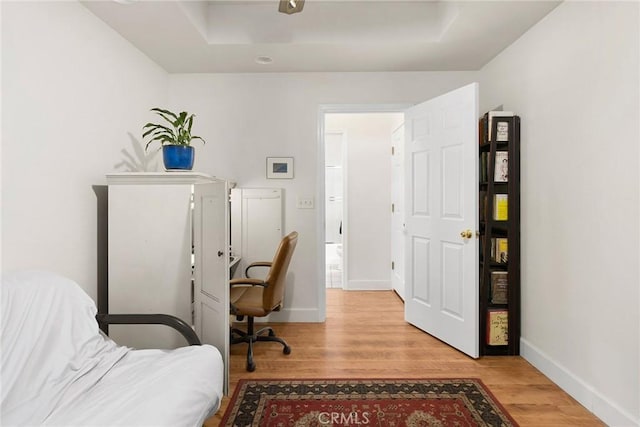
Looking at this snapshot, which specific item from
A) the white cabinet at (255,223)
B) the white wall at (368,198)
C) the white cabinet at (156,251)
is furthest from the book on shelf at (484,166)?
the white cabinet at (156,251)

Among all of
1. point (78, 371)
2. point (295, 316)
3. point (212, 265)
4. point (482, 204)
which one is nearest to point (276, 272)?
point (212, 265)

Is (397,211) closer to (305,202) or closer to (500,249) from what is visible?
(305,202)

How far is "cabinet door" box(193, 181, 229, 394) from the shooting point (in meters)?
2.20

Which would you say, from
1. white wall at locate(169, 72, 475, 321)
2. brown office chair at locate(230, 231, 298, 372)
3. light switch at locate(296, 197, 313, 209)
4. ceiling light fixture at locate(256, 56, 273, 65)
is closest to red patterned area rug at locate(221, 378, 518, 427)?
brown office chair at locate(230, 231, 298, 372)

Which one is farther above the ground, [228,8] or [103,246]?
[228,8]

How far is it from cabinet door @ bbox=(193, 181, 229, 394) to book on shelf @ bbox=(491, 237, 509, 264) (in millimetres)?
2073

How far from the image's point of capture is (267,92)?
11.9ft

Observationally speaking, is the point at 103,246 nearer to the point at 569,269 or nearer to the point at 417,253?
the point at 417,253

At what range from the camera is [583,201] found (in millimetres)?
2182

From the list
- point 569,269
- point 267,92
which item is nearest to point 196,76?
point 267,92

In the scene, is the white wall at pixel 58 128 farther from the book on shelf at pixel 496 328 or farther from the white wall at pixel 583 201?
the white wall at pixel 583 201

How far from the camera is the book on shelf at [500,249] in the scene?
2873mm

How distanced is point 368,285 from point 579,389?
2867 mm

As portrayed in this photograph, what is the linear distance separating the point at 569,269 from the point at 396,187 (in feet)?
8.16
